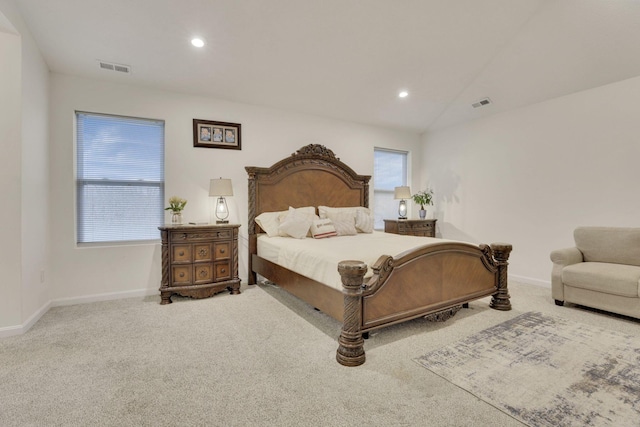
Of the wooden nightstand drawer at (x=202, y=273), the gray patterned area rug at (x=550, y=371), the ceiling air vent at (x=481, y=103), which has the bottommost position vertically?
the gray patterned area rug at (x=550, y=371)

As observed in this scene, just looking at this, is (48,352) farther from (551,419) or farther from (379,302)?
(551,419)

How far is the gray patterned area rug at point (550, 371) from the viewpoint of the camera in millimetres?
1647

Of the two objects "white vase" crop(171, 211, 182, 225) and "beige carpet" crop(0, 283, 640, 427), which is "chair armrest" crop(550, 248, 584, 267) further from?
"white vase" crop(171, 211, 182, 225)

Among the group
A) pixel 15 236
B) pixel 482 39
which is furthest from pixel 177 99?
pixel 482 39

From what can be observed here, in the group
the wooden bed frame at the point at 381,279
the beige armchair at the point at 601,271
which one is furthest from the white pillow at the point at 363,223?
the beige armchair at the point at 601,271

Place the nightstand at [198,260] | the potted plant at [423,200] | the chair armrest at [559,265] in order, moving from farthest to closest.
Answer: the potted plant at [423,200] → the nightstand at [198,260] → the chair armrest at [559,265]

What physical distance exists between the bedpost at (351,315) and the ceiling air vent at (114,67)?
3268mm

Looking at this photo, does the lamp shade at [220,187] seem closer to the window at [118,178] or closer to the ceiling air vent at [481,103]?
the window at [118,178]

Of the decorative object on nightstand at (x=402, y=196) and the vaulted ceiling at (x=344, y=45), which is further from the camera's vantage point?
the decorative object on nightstand at (x=402, y=196)

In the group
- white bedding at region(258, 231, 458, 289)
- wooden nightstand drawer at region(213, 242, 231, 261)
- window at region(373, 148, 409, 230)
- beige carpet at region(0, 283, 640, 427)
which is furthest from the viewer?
window at region(373, 148, 409, 230)

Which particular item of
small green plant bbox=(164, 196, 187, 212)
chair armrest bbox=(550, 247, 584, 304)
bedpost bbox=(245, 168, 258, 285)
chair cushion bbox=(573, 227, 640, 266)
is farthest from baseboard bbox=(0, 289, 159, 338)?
chair cushion bbox=(573, 227, 640, 266)

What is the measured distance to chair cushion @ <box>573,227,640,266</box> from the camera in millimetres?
3301

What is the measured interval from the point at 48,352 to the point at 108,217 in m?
1.79

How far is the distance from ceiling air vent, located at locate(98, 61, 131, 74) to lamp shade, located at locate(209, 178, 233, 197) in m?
1.50
